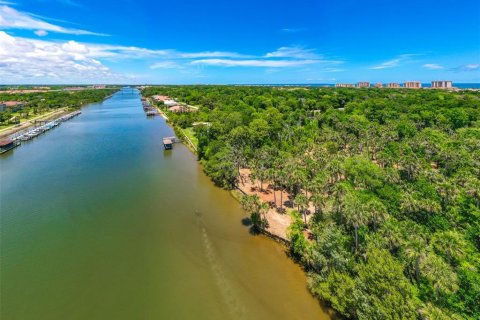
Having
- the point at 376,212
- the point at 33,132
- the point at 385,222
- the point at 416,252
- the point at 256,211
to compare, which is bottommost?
the point at 256,211

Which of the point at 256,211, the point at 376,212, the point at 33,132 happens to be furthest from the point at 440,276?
the point at 33,132

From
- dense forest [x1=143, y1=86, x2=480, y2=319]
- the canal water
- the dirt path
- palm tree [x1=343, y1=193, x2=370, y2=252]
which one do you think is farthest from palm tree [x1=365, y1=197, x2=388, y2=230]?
the dirt path

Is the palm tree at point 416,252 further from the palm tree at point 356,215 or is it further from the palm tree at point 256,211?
the palm tree at point 256,211

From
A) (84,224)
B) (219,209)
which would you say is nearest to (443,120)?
(219,209)

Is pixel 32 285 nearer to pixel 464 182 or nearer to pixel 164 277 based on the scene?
pixel 164 277

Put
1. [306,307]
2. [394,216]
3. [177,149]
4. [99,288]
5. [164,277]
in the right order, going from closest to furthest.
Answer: [306,307] → [99,288] → [164,277] → [394,216] → [177,149]

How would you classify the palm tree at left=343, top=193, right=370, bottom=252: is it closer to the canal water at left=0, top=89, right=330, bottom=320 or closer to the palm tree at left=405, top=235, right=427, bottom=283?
the palm tree at left=405, top=235, right=427, bottom=283

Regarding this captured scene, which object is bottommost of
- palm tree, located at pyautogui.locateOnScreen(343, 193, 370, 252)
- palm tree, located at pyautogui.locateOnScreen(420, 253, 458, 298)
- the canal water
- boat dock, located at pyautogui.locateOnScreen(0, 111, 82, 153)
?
the canal water

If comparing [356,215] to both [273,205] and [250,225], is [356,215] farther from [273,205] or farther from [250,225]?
[273,205]

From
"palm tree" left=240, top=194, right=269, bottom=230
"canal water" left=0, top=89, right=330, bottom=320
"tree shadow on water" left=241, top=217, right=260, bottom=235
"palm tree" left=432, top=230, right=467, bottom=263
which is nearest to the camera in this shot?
"palm tree" left=432, top=230, right=467, bottom=263
